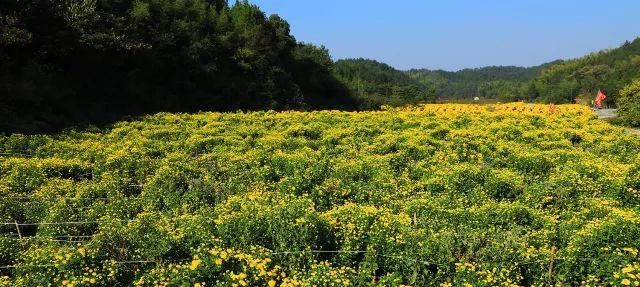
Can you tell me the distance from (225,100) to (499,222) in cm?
4485

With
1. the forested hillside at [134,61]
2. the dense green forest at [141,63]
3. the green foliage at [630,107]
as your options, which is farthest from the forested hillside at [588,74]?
the forested hillside at [134,61]

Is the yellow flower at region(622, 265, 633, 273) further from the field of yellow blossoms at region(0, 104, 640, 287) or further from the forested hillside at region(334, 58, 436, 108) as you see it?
the forested hillside at region(334, 58, 436, 108)

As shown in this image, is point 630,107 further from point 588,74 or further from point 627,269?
point 588,74

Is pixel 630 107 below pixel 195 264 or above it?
above

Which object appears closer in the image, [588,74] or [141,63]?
[141,63]

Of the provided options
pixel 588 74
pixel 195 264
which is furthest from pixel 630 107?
pixel 588 74

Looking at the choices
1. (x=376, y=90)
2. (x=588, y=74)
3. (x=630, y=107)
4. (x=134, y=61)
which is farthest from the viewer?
(x=588, y=74)

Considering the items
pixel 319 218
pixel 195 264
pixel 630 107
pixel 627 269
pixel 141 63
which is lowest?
pixel 627 269

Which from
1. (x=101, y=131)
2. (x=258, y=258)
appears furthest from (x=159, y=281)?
(x=101, y=131)

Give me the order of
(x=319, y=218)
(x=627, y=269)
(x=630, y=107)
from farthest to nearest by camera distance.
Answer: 1. (x=630, y=107)
2. (x=319, y=218)
3. (x=627, y=269)

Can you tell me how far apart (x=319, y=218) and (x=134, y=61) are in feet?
130

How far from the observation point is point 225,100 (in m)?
52.8

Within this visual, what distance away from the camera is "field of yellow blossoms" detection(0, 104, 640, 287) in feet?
26.2

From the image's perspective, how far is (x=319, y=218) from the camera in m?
9.63
